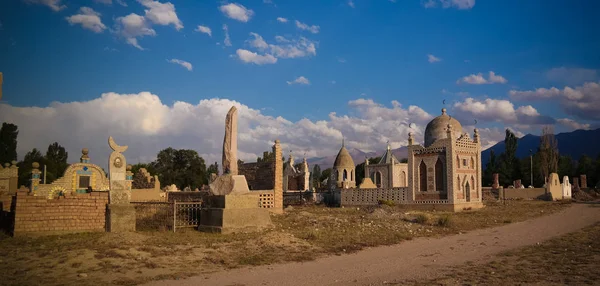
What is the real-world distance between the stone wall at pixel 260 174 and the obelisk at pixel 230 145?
8.99 metres

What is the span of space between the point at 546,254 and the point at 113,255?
463 inches

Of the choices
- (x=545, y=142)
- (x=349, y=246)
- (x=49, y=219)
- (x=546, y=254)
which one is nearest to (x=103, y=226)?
(x=49, y=219)

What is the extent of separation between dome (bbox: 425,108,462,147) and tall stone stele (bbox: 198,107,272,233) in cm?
2414

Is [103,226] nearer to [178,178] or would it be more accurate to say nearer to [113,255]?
[113,255]

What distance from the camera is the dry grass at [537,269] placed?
941 centimetres

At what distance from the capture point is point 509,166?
2776 inches

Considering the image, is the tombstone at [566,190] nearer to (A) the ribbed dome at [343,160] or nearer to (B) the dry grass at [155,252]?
(A) the ribbed dome at [343,160]

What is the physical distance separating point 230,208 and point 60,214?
5.20 metres

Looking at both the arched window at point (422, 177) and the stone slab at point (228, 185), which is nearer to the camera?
the stone slab at point (228, 185)

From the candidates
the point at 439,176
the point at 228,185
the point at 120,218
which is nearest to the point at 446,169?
the point at 439,176

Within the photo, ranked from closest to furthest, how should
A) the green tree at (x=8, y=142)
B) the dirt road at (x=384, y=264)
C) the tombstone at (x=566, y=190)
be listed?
the dirt road at (x=384, y=264) < the tombstone at (x=566, y=190) < the green tree at (x=8, y=142)

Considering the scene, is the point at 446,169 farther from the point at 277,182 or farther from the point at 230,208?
the point at 230,208

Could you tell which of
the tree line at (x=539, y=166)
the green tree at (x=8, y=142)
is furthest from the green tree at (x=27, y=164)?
the tree line at (x=539, y=166)

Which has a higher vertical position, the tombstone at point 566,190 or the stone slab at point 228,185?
the stone slab at point 228,185
